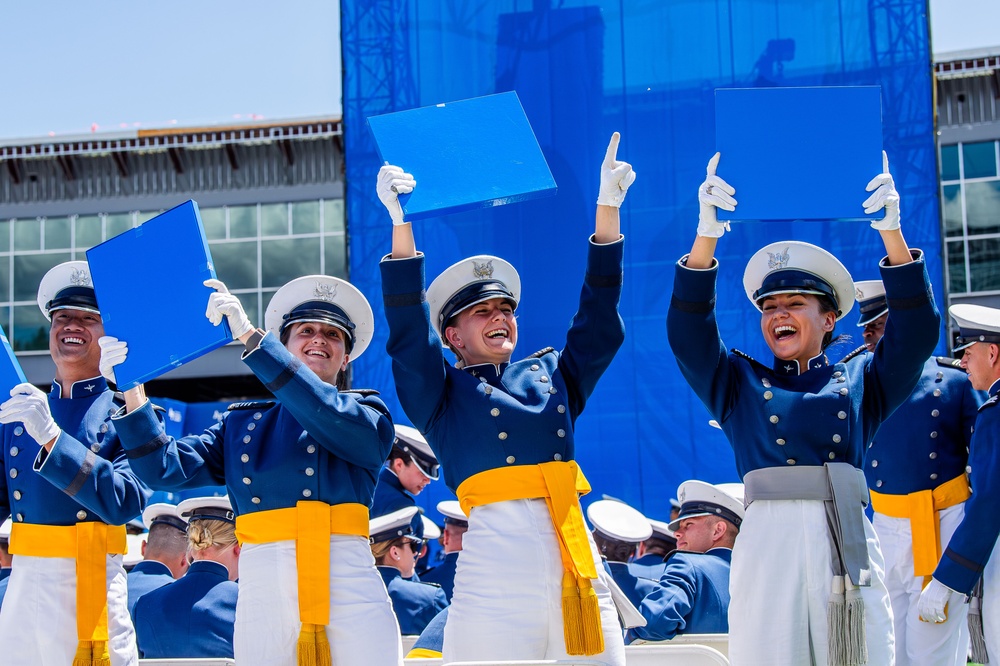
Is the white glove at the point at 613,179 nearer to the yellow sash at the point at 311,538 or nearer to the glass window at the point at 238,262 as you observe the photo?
the yellow sash at the point at 311,538

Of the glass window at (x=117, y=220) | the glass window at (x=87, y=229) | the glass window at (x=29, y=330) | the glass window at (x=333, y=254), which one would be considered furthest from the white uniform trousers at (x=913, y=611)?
the glass window at (x=29, y=330)

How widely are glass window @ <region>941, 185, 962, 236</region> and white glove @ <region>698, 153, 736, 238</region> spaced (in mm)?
17847

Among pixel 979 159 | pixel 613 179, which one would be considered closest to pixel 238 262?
pixel 979 159

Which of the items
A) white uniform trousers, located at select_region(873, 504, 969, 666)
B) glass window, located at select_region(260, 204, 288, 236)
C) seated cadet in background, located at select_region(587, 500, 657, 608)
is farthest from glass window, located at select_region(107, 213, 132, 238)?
white uniform trousers, located at select_region(873, 504, 969, 666)

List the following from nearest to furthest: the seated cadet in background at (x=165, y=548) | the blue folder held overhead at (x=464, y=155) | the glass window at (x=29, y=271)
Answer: the blue folder held overhead at (x=464, y=155), the seated cadet in background at (x=165, y=548), the glass window at (x=29, y=271)

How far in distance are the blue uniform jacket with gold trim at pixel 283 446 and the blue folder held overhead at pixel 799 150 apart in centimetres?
131

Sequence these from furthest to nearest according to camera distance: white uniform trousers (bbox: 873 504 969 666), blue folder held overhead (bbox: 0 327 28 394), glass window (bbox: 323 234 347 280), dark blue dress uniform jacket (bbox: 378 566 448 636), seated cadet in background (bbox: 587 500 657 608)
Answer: glass window (bbox: 323 234 347 280) → dark blue dress uniform jacket (bbox: 378 566 448 636) → seated cadet in background (bbox: 587 500 657 608) → white uniform trousers (bbox: 873 504 969 666) → blue folder held overhead (bbox: 0 327 28 394)

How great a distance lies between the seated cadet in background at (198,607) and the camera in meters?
5.58

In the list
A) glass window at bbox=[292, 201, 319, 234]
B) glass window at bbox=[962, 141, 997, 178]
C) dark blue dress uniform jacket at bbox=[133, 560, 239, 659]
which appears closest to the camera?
dark blue dress uniform jacket at bbox=[133, 560, 239, 659]

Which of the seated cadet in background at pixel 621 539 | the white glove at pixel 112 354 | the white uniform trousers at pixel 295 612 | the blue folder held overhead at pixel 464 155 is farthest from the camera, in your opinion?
the seated cadet in background at pixel 621 539

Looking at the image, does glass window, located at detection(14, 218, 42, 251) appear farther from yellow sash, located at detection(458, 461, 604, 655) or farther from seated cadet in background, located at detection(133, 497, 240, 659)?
yellow sash, located at detection(458, 461, 604, 655)

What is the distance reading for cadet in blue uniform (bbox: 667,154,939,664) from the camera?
356 cm

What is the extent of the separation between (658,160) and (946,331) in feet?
8.36

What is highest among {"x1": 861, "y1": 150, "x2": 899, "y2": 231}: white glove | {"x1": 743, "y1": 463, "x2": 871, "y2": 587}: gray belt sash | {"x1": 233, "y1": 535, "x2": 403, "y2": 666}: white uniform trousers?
{"x1": 861, "y1": 150, "x2": 899, "y2": 231}: white glove
